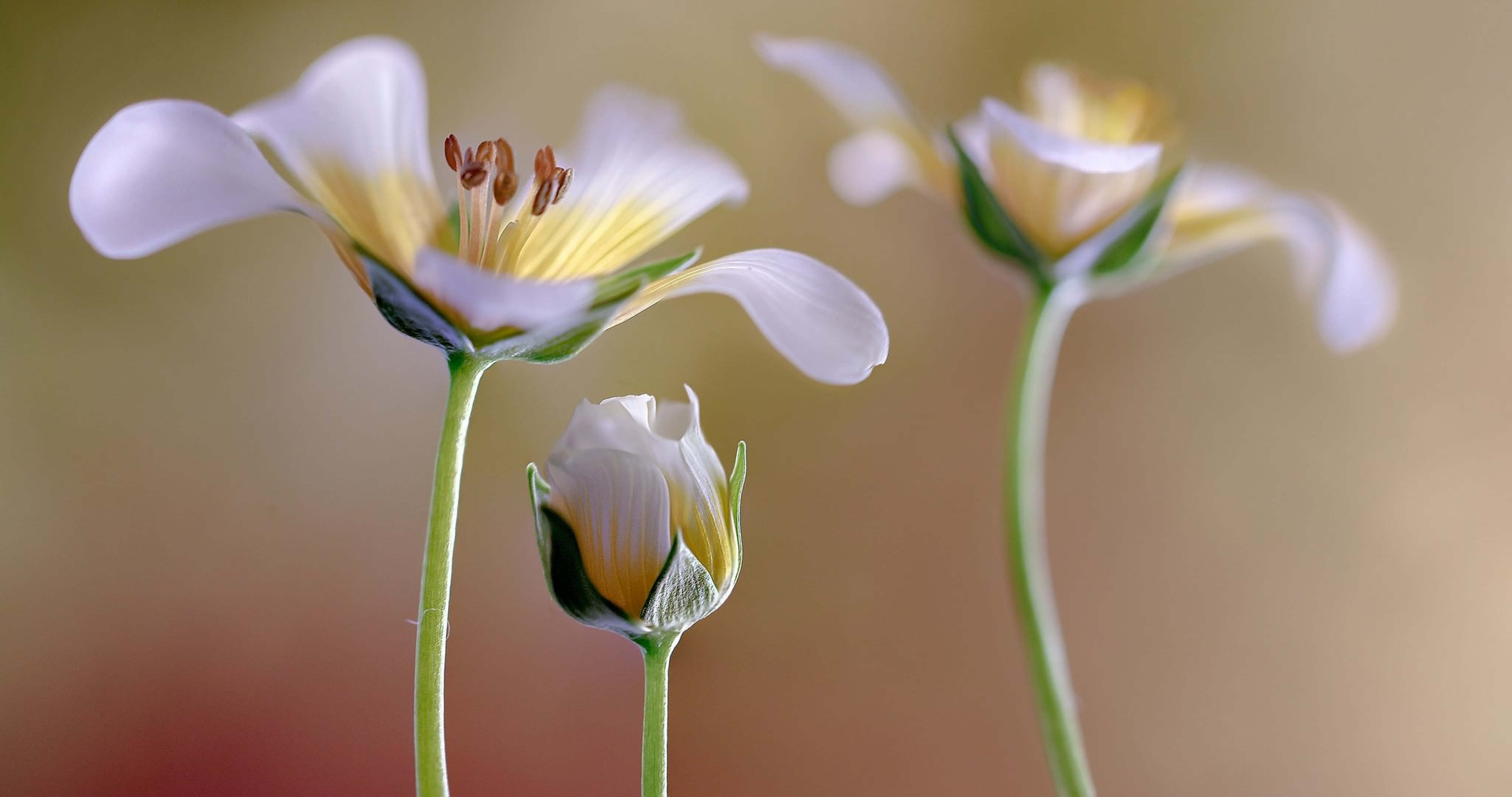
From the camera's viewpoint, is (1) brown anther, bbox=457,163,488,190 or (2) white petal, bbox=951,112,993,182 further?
(2) white petal, bbox=951,112,993,182

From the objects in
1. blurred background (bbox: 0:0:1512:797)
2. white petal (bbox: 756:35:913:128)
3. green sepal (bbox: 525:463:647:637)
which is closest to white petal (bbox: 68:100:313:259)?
green sepal (bbox: 525:463:647:637)

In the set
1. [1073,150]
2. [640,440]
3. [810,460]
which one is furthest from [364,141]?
[810,460]

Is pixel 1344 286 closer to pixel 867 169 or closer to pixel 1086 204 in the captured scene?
pixel 1086 204

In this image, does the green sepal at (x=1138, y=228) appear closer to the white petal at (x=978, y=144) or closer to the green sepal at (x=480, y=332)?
the white petal at (x=978, y=144)

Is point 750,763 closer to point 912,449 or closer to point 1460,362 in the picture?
point 912,449

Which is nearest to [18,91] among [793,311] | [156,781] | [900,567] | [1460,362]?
[156,781]

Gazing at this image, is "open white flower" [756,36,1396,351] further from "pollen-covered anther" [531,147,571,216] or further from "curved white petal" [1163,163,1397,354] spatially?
"pollen-covered anther" [531,147,571,216]
